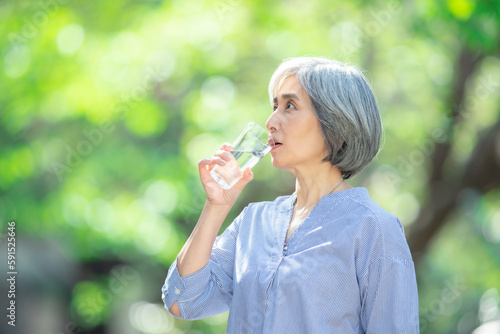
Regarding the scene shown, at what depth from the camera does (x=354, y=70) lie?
5.69ft

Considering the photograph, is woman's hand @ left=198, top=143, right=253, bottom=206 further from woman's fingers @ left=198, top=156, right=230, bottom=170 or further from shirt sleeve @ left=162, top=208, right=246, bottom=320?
shirt sleeve @ left=162, top=208, right=246, bottom=320

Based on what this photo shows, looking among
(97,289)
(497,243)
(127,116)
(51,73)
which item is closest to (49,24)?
(51,73)

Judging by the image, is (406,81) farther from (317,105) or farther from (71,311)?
(317,105)

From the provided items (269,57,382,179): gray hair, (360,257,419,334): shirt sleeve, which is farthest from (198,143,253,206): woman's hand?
(360,257,419,334): shirt sleeve


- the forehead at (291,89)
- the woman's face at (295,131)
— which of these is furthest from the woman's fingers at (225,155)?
the forehead at (291,89)

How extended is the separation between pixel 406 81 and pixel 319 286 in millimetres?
5663

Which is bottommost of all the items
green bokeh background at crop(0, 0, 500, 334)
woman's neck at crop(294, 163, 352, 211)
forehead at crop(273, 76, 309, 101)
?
green bokeh background at crop(0, 0, 500, 334)

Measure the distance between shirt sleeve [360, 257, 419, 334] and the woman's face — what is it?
0.38m

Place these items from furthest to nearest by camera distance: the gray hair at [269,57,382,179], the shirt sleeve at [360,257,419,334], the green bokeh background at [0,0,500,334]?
the green bokeh background at [0,0,500,334] < the gray hair at [269,57,382,179] < the shirt sleeve at [360,257,419,334]

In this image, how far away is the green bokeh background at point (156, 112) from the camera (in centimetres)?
469

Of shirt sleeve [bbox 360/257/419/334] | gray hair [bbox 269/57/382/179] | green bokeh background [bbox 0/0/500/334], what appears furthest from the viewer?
green bokeh background [bbox 0/0/500/334]

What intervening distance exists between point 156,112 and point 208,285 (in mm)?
3852

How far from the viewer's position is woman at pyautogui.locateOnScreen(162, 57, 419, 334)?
1514 mm

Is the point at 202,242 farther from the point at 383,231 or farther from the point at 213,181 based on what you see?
the point at 383,231
